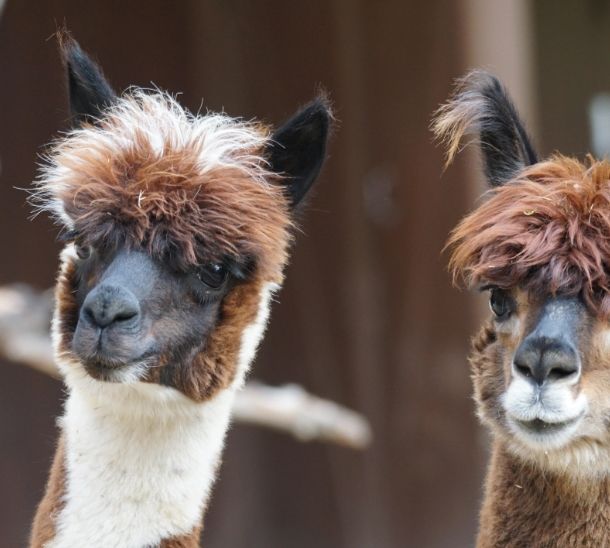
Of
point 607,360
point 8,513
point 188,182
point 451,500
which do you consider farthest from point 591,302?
point 451,500

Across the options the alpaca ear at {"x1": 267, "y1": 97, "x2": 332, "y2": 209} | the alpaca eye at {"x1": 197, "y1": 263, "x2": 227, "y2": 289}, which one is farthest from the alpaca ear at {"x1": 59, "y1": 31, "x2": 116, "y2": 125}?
the alpaca eye at {"x1": 197, "y1": 263, "x2": 227, "y2": 289}

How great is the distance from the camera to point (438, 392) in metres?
9.66

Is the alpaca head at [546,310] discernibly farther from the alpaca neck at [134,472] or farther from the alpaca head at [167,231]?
the alpaca neck at [134,472]

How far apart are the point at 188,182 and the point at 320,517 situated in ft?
20.1

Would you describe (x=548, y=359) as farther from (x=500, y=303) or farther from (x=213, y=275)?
(x=213, y=275)

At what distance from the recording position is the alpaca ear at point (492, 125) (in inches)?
169

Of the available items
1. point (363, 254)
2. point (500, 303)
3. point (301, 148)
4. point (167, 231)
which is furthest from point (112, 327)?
point (363, 254)

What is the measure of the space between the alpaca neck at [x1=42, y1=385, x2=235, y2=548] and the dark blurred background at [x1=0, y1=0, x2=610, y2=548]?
493cm

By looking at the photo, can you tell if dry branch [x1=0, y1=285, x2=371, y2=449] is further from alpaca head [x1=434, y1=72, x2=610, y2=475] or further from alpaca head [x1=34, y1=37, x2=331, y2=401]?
alpaca head [x1=434, y1=72, x2=610, y2=475]

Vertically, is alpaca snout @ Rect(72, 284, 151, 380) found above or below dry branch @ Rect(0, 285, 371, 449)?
below

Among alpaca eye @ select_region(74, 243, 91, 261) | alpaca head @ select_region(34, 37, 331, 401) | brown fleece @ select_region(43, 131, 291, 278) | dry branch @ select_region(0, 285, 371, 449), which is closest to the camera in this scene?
alpaca head @ select_region(34, 37, 331, 401)

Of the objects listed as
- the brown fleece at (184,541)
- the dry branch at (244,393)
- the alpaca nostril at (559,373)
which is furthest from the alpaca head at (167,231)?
the dry branch at (244,393)

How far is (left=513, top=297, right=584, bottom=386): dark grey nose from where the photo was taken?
11.8 feet

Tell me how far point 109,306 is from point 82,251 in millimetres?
438
